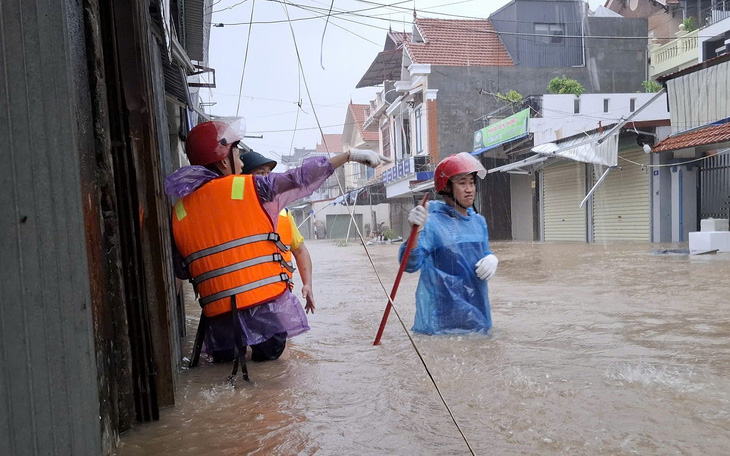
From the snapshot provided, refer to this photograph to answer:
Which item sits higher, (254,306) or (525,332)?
(254,306)

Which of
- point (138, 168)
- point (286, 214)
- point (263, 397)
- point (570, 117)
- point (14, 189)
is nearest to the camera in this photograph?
point (14, 189)

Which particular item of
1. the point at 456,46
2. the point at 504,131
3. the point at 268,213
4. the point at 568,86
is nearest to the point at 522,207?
the point at 504,131

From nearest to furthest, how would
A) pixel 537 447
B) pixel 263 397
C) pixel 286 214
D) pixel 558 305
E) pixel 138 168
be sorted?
pixel 537 447 < pixel 138 168 < pixel 263 397 < pixel 286 214 < pixel 558 305

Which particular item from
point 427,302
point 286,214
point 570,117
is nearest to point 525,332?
point 427,302

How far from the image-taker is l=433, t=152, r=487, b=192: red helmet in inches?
172

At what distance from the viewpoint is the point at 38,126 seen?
1789mm

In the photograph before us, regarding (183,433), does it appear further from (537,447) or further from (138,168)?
(537,447)

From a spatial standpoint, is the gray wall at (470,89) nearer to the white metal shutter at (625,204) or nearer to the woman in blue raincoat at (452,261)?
the white metal shutter at (625,204)

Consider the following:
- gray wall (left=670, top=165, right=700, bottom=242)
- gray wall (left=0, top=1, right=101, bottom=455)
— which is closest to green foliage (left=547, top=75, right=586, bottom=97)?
gray wall (left=670, top=165, right=700, bottom=242)

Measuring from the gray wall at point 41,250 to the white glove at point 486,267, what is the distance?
295 centimetres

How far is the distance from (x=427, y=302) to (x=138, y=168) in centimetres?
241

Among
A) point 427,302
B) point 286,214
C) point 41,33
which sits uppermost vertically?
point 41,33

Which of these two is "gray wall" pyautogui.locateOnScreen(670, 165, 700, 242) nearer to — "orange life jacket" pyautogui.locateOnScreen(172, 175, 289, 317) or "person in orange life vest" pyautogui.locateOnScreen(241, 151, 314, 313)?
"person in orange life vest" pyautogui.locateOnScreen(241, 151, 314, 313)

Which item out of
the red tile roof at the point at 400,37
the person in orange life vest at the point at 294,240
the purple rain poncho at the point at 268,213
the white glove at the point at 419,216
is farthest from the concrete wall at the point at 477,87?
the purple rain poncho at the point at 268,213
